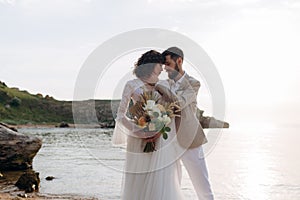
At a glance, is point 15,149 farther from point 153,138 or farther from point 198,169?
point 153,138

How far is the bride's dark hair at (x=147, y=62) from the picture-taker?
5750mm

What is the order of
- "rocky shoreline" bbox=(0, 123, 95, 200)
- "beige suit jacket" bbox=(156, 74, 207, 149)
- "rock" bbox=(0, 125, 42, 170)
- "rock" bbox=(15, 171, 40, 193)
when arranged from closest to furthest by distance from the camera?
"beige suit jacket" bbox=(156, 74, 207, 149) → "rock" bbox=(15, 171, 40, 193) → "rocky shoreline" bbox=(0, 123, 95, 200) → "rock" bbox=(0, 125, 42, 170)

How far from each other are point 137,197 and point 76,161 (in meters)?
20.4

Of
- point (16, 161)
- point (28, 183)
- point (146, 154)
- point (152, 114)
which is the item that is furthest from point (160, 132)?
point (16, 161)

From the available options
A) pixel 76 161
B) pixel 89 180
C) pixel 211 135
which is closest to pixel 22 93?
pixel 76 161

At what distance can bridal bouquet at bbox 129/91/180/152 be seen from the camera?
18.7 ft

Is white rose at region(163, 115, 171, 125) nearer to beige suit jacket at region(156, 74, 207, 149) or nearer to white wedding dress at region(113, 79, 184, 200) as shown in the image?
white wedding dress at region(113, 79, 184, 200)

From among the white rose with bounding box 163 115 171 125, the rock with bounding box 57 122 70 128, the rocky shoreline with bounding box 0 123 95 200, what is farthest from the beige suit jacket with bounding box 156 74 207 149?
the rock with bounding box 57 122 70 128

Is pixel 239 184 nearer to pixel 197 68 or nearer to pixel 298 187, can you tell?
pixel 298 187

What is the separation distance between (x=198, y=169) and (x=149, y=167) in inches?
30.5

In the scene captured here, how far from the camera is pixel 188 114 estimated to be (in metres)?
6.17

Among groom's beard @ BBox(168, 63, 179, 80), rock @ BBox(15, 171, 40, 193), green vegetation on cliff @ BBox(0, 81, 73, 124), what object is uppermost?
green vegetation on cliff @ BBox(0, 81, 73, 124)

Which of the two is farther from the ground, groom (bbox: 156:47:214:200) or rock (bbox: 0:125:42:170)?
groom (bbox: 156:47:214:200)

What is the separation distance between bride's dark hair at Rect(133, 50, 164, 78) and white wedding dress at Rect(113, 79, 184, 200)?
0.11m
